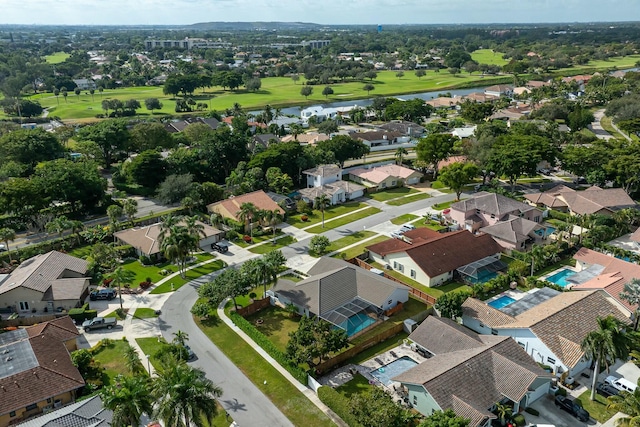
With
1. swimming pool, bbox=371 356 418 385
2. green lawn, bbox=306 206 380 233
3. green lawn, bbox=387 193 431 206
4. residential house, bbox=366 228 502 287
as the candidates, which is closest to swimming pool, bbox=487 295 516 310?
residential house, bbox=366 228 502 287

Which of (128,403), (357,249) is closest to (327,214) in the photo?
(357,249)

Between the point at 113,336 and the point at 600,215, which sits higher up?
the point at 600,215

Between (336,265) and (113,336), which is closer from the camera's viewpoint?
(113,336)

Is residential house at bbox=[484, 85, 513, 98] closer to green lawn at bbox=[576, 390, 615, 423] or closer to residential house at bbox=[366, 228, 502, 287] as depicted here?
residential house at bbox=[366, 228, 502, 287]

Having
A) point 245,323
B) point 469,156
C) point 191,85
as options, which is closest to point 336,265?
point 245,323

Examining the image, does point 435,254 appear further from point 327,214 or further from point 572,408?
point 327,214

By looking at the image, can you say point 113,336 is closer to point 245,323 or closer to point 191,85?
point 245,323
